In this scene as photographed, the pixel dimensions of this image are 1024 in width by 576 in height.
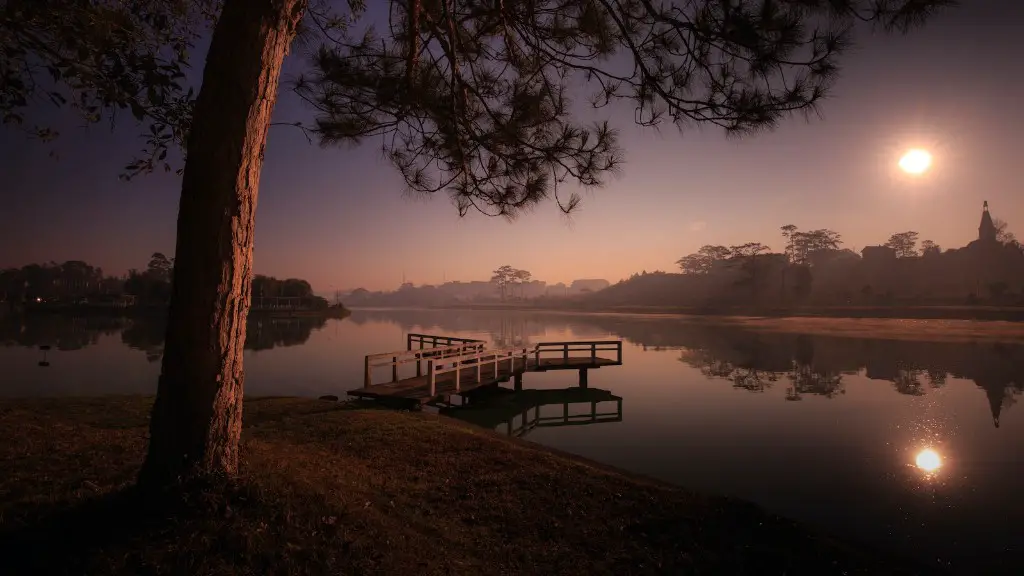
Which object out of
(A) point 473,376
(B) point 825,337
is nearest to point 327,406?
(A) point 473,376

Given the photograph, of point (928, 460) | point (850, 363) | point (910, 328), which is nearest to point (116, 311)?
point (850, 363)

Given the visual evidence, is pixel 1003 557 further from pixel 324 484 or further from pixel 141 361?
pixel 141 361

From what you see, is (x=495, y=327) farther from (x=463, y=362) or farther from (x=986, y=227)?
(x=986, y=227)

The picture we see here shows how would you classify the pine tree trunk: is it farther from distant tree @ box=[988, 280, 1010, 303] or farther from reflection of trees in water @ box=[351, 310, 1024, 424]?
distant tree @ box=[988, 280, 1010, 303]

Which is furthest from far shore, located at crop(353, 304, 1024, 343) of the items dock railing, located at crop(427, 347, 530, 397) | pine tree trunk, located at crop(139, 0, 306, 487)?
pine tree trunk, located at crop(139, 0, 306, 487)

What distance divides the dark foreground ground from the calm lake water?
2812 millimetres

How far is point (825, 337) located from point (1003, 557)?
38572 millimetres

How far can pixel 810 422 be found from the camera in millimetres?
14031

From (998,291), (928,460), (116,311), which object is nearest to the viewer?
(928,460)

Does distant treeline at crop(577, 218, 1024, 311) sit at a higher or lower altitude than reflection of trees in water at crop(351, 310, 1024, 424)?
higher

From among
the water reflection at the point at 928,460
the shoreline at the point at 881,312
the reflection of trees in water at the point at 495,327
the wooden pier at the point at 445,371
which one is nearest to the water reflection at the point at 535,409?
the wooden pier at the point at 445,371

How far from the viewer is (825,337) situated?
130 feet

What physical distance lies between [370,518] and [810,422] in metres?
14.1

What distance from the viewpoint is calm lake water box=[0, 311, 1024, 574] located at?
25.7ft
